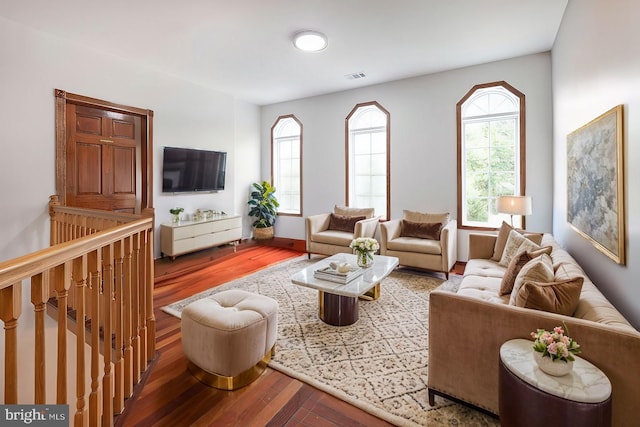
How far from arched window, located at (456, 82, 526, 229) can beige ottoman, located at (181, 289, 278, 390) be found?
3.76 metres

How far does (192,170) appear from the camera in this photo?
17.6 feet

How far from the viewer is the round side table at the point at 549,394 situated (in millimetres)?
1152

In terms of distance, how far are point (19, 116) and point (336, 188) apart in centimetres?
447

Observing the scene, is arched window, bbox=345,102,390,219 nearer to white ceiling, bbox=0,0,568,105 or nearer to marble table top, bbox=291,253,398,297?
white ceiling, bbox=0,0,568,105

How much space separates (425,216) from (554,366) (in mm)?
3622

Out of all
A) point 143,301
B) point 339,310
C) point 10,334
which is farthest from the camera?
point 339,310

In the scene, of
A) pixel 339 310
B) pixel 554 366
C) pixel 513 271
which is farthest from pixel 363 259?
pixel 554 366

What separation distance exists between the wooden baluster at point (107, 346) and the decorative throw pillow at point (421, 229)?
385cm

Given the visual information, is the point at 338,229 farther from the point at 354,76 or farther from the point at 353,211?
the point at 354,76

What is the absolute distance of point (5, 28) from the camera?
3.28 metres

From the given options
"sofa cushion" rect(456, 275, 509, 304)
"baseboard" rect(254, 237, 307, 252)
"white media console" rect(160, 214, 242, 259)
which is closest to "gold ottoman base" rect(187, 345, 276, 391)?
"sofa cushion" rect(456, 275, 509, 304)

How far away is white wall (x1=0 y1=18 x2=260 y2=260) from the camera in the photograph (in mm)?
3354

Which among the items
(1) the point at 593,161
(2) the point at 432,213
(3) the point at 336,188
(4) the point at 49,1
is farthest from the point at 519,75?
(4) the point at 49,1

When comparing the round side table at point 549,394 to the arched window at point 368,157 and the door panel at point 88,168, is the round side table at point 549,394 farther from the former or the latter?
the door panel at point 88,168
